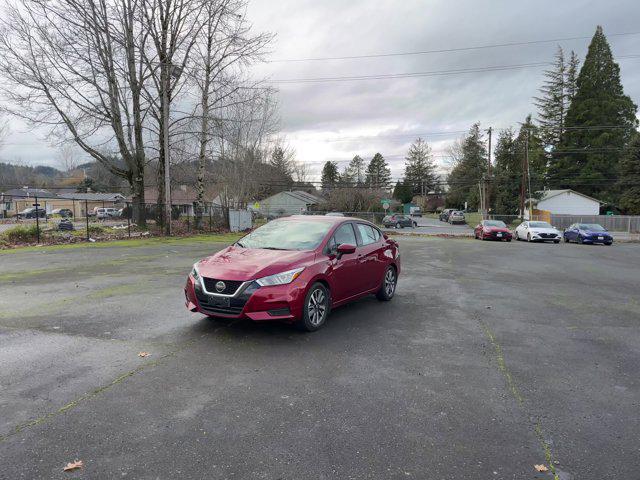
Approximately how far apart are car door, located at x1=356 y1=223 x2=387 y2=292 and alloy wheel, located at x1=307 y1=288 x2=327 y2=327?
3.92ft

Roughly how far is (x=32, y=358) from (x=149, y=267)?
7670 millimetres

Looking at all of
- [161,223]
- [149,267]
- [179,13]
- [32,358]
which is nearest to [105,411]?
[32,358]

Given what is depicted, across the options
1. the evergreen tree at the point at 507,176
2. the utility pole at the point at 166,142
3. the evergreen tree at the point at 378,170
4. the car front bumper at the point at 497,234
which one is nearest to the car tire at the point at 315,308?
the utility pole at the point at 166,142

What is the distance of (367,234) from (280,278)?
2672 mm

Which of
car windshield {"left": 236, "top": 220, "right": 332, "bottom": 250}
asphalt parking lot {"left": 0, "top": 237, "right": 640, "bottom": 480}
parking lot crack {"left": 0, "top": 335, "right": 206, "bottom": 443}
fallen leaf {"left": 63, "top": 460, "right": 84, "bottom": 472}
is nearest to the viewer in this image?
fallen leaf {"left": 63, "top": 460, "right": 84, "bottom": 472}

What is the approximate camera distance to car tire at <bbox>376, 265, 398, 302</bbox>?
26.3 feet

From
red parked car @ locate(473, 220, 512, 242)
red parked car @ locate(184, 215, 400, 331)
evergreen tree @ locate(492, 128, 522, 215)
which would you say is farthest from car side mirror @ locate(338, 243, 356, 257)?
evergreen tree @ locate(492, 128, 522, 215)

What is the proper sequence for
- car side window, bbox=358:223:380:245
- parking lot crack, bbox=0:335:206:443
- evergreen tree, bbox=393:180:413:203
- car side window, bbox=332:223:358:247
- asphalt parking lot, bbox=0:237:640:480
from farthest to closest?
evergreen tree, bbox=393:180:413:203, car side window, bbox=358:223:380:245, car side window, bbox=332:223:358:247, parking lot crack, bbox=0:335:206:443, asphalt parking lot, bbox=0:237:640:480

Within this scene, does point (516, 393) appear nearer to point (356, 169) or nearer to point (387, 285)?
point (387, 285)

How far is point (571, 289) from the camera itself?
392 inches

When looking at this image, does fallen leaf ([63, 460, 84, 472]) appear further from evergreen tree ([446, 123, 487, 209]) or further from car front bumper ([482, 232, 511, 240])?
evergreen tree ([446, 123, 487, 209])

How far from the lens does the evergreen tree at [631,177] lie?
174 ft

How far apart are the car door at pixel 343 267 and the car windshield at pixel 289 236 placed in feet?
0.71

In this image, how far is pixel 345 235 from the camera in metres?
7.11
